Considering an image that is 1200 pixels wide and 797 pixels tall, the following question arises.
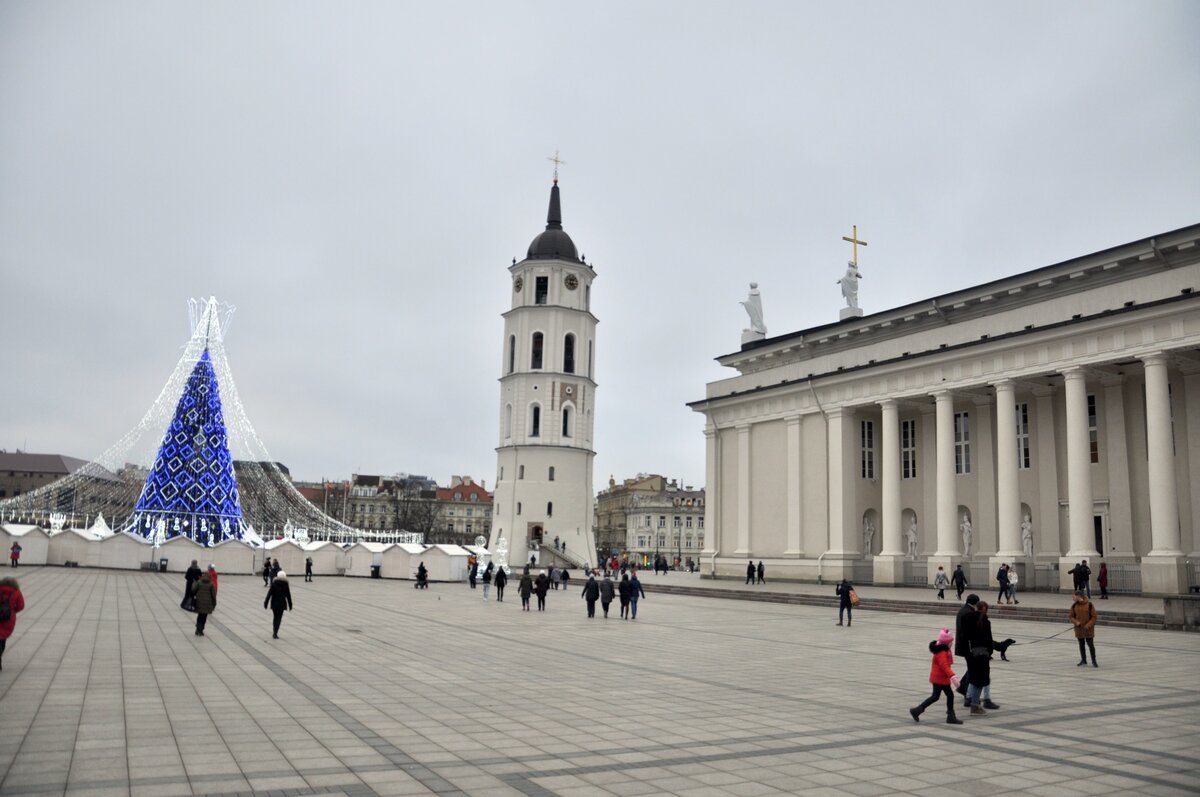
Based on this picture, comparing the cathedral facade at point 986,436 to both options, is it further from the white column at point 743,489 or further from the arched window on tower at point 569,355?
the arched window on tower at point 569,355

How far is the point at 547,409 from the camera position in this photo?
78.3m

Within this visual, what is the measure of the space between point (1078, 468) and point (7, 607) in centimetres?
3241

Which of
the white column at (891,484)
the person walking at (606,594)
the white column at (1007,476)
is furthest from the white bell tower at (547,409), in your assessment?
the person walking at (606,594)

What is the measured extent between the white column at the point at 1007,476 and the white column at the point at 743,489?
50.2 ft

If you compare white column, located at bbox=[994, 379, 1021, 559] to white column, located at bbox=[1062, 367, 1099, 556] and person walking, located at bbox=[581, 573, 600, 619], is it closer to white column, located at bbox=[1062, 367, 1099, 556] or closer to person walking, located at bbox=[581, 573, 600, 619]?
white column, located at bbox=[1062, 367, 1099, 556]

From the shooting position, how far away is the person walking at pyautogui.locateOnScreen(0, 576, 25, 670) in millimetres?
12828

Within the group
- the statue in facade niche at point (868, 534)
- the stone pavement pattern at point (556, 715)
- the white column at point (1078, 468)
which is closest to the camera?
the stone pavement pattern at point (556, 715)

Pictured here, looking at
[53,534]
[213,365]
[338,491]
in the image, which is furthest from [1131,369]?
[338,491]

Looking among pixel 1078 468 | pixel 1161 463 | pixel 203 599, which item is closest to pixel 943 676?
pixel 203 599

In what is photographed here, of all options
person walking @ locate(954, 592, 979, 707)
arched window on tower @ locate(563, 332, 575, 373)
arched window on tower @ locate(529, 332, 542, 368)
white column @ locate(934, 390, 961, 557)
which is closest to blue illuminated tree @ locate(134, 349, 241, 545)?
white column @ locate(934, 390, 961, 557)

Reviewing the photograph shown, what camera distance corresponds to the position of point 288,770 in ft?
25.5

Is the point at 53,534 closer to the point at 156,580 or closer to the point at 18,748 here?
the point at 156,580

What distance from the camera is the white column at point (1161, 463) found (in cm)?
2994

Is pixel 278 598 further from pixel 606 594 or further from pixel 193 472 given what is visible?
pixel 193 472
